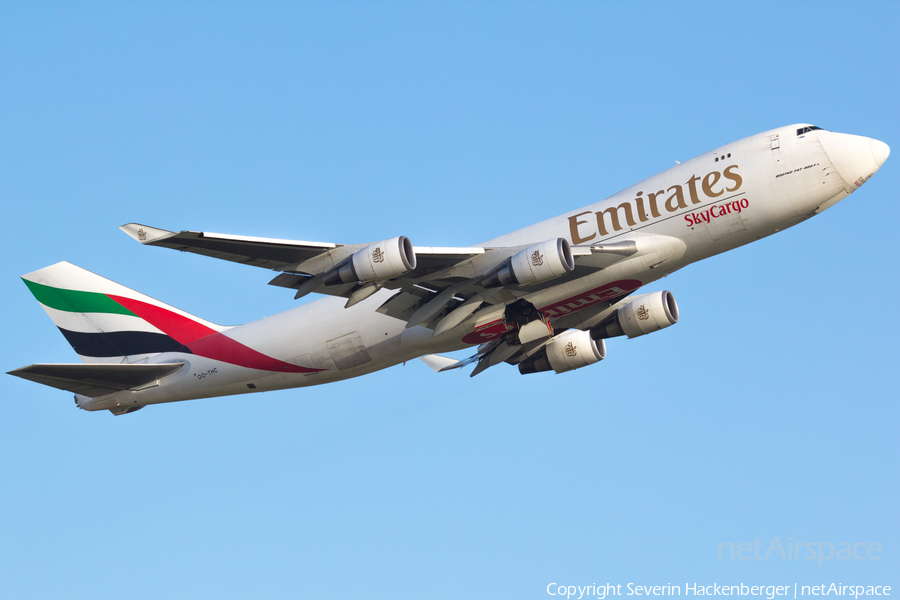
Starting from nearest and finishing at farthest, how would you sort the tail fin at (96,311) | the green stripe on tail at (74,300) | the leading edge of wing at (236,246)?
the leading edge of wing at (236,246), the tail fin at (96,311), the green stripe on tail at (74,300)

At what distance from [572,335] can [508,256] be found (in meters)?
7.83

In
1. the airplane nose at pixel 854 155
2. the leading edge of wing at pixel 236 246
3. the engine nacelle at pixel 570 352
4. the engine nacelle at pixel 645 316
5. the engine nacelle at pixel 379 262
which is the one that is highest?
the airplane nose at pixel 854 155

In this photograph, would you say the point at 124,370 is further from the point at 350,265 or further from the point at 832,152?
the point at 832,152

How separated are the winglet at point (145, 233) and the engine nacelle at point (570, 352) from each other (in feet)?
55.1

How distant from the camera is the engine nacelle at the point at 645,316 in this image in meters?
33.3

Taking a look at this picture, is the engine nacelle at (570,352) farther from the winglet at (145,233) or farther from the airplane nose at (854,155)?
the winglet at (145,233)

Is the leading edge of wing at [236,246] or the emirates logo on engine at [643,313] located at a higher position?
the leading edge of wing at [236,246]

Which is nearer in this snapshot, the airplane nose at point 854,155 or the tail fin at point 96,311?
the airplane nose at point 854,155

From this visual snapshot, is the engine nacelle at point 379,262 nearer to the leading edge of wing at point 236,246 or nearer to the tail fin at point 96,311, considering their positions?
the leading edge of wing at point 236,246

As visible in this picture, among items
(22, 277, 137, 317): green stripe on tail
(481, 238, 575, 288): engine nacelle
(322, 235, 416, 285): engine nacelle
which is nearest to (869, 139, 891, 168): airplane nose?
(481, 238, 575, 288): engine nacelle

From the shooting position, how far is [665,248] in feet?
92.7

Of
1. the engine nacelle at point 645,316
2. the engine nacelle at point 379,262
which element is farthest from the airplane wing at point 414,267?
the engine nacelle at point 645,316

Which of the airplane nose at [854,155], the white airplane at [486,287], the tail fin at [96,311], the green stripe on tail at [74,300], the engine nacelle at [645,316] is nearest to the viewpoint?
the white airplane at [486,287]

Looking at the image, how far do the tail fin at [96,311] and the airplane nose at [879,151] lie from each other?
27.0 meters
